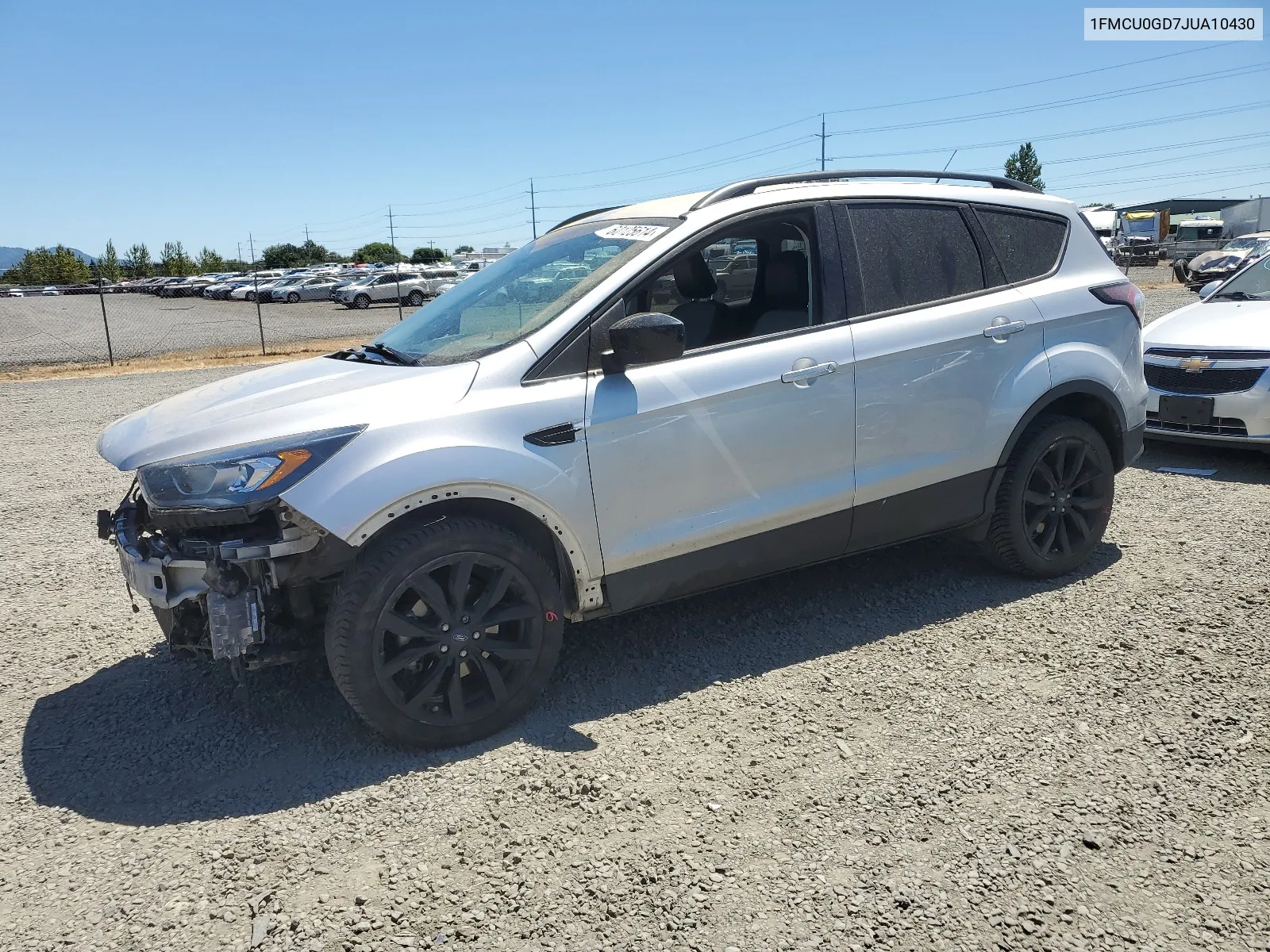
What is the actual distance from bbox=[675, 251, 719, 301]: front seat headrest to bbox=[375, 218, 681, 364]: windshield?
9.7 inches

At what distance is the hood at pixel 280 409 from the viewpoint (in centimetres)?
325

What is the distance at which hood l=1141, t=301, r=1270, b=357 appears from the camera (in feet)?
23.4

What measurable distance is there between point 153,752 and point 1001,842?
295cm

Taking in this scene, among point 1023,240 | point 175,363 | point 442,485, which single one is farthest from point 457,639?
point 175,363

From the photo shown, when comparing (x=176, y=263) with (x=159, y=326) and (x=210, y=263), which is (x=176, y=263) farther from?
(x=159, y=326)

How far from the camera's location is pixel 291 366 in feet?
14.0

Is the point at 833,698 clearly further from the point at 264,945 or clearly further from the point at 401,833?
the point at 264,945

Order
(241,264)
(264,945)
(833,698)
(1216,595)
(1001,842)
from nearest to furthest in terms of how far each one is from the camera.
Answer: (264,945)
(1001,842)
(833,698)
(1216,595)
(241,264)

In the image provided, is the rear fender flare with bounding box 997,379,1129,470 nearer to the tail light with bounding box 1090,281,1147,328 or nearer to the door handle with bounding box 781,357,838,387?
the tail light with bounding box 1090,281,1147,328

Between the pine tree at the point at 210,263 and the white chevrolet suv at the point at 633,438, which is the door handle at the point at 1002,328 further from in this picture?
the pine tree at the point at 210,263

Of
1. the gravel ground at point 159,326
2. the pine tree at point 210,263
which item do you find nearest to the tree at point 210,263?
the pine tree at point 210,263

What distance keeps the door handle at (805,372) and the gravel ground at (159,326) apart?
60.0 feet

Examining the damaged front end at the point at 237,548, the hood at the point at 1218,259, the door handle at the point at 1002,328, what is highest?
the hood at the point at 1218,259

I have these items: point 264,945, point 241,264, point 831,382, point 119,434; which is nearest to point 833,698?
point 831,382
